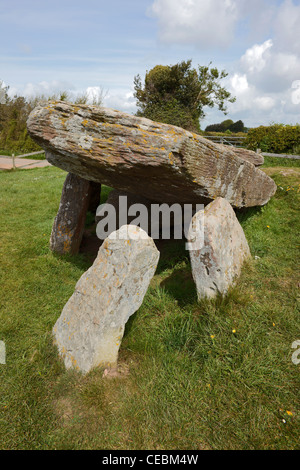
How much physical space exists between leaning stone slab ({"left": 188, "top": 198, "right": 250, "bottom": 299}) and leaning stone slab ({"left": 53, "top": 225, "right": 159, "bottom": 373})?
2.38ft

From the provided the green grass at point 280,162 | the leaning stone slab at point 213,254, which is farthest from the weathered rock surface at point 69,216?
the green grass at point 280,162

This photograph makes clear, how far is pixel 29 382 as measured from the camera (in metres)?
2.97

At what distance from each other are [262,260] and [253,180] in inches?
61.9

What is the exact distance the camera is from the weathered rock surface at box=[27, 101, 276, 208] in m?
3.66

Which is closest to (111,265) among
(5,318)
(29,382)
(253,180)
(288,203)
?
(29,382)

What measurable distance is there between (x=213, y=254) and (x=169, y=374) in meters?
1.46

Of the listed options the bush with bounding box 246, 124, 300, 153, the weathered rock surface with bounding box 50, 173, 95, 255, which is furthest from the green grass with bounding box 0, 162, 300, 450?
the bush with bounding box 246, 124, 300, 153

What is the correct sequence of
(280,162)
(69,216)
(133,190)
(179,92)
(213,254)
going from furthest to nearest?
1. (179,92)
2. (280,162)
3. (69,216)
4. (133,190)
5. (213,254)

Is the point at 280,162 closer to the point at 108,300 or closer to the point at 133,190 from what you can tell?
the point at 133,190

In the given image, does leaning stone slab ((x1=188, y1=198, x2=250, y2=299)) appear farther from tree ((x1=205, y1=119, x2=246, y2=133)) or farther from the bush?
tree ((x1=205, y1=119, x2=246, y2=133))

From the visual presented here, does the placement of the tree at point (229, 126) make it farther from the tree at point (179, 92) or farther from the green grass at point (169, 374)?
the green grass at point (169, 374)

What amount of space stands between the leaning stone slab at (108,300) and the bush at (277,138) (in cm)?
1032

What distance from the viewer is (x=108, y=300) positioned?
10.0 feet

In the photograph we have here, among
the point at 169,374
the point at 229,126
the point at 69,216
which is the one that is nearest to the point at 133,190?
the point at 69,216
